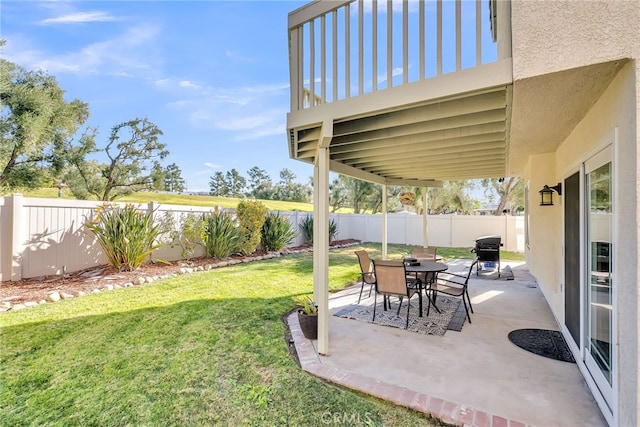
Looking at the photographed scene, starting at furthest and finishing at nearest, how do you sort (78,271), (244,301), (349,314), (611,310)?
(78,271)
(244,301)
(349,314)
(611,310)

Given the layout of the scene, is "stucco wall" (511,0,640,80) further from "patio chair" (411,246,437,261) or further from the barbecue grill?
the barbecue grill

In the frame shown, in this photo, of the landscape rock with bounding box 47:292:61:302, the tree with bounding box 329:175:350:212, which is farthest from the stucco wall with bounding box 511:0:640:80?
the tree with bounding box 329:175:350:212

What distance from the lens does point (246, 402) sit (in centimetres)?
283

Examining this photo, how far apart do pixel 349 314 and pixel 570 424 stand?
3163 mm

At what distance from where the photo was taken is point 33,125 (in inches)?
463

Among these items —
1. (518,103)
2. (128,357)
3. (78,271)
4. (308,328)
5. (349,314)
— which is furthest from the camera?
(78,271)

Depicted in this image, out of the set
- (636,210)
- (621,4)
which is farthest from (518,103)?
(636,210)

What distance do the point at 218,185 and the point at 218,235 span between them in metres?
43.3

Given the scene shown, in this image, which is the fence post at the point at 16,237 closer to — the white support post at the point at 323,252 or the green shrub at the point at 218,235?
the green shrub at the point at 218,235

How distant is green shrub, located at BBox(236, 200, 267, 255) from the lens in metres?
10.7

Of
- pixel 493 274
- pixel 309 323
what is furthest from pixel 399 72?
pixel 493 274

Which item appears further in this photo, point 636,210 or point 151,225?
point 151,225

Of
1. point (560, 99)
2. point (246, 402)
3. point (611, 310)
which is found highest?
point (560, 99)

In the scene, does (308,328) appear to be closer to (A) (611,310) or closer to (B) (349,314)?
(B) (349,314)
